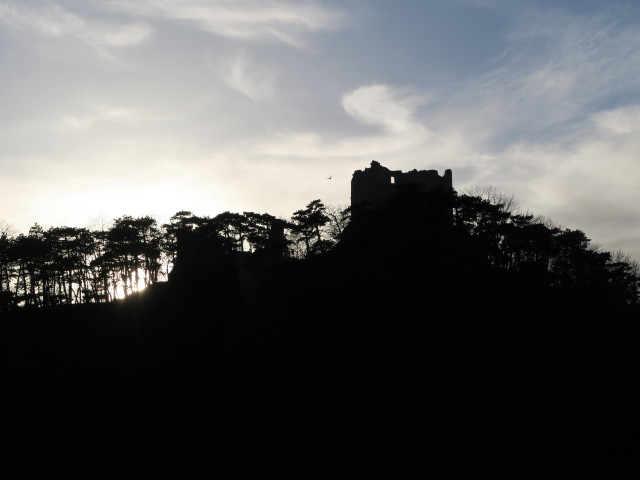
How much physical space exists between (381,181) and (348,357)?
27.8 meters

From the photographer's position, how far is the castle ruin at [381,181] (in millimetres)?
58656

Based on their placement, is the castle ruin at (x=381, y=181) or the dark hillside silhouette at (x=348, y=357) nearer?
the dark hillside silhouette at (x=348, y=357)

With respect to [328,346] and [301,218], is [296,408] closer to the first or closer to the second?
[328,346]

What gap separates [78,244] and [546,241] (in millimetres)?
50763

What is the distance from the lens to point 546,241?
5066 centimetres

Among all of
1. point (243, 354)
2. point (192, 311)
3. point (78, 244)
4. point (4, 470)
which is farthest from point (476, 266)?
point (78, 244)

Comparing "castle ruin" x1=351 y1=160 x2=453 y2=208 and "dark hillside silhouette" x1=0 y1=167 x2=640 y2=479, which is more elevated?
"castle ruin" x1=351 y1=160 x2=453 y2=208

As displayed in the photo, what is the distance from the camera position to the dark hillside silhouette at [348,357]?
2838cm

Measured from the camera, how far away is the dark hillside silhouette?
1117 inches

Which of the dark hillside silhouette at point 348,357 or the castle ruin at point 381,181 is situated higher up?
the castle ruin at point 381,181

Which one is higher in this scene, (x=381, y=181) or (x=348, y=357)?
(x=381, y=181)

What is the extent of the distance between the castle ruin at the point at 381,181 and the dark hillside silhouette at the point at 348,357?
87.7 inches

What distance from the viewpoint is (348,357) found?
1437 inches

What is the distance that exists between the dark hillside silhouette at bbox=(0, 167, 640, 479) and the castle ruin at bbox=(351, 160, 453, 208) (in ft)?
7.31
